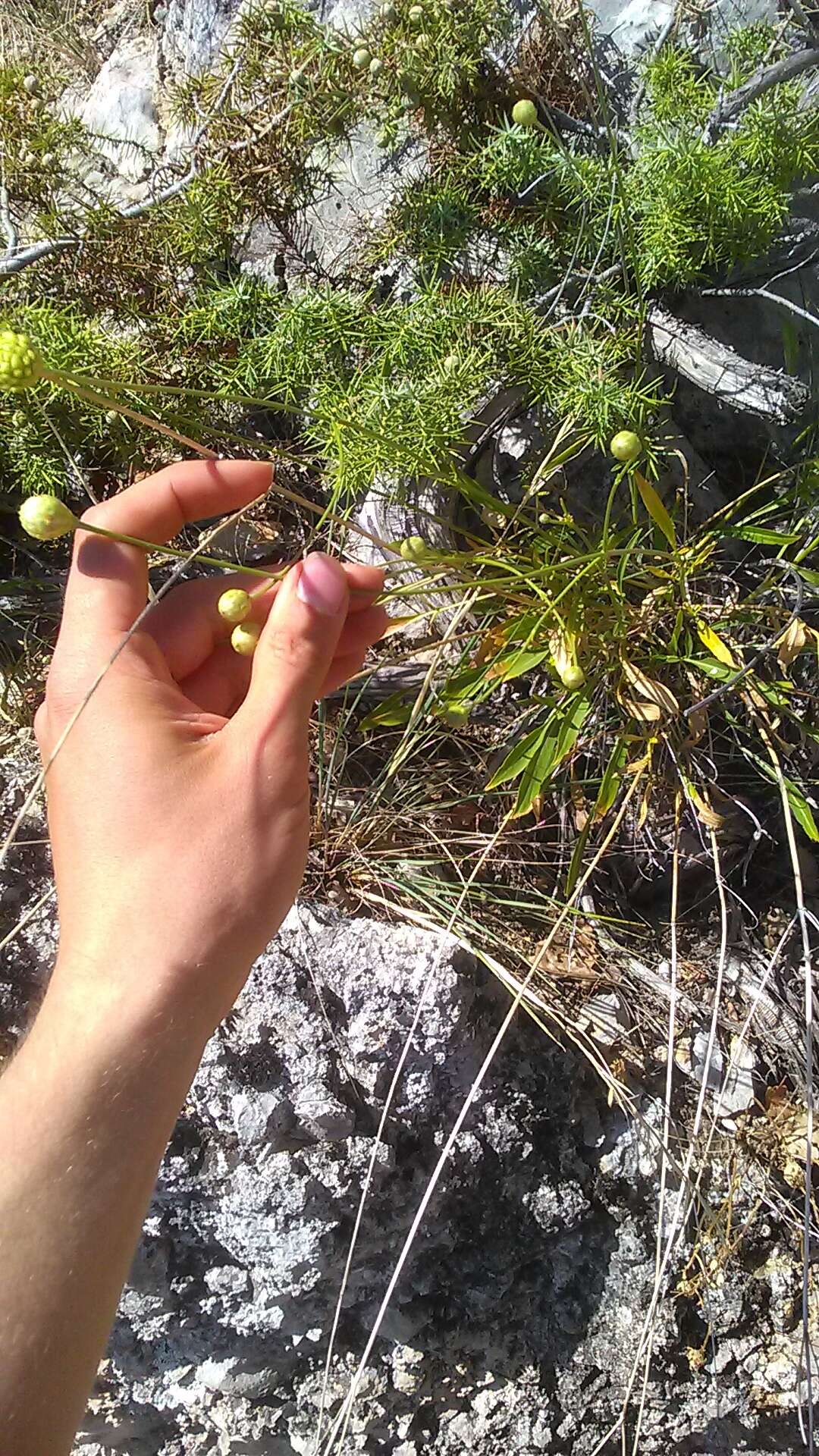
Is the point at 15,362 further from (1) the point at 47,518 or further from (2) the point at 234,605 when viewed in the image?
(2) the point at 234,605

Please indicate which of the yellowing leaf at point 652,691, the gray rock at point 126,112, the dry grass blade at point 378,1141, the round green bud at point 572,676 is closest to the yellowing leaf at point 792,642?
the yellowing leaf at point 652,691

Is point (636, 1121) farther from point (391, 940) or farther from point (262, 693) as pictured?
point (262, 693)

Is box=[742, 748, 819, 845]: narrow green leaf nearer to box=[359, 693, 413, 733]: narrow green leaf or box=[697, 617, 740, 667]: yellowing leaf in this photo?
box=[697, 617, 740, 667]: yellowing leaf

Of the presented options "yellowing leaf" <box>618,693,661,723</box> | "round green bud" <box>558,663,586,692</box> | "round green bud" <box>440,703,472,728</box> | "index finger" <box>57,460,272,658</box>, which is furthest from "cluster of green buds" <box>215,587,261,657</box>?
"yellowing leaf" <box>618,693,661,723</box>

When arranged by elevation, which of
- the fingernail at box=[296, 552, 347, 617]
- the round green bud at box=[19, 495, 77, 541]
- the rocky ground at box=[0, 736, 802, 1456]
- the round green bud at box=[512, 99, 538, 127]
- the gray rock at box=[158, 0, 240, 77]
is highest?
the gray rock at box=[158, 0, 240, 77]

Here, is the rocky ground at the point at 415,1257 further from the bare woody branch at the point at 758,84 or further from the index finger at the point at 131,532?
the bare woody branch at the point at 758,84

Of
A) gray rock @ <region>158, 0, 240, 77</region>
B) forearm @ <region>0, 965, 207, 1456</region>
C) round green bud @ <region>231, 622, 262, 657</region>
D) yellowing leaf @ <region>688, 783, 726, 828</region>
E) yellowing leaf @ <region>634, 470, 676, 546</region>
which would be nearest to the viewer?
forearm @ <region>0, 965, 207, 1456</region>

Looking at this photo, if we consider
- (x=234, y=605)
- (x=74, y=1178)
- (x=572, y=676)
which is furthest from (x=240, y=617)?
(x=74, y=1178)
